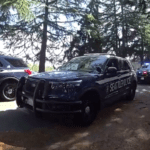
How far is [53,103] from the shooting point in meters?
3.17

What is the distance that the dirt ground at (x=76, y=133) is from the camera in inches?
111

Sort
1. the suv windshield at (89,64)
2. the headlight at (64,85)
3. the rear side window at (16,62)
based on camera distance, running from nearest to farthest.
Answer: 1. the headlight at (64,85)
2. the suv windshield at (89,64)
3. the rear side window at (16,62)

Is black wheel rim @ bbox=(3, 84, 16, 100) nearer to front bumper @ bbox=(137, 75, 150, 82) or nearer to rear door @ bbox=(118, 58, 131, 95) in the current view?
rear door @ bbox=(118, 58, 131, 95)

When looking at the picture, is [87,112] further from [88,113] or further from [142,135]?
[142,135]

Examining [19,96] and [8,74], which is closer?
[19,96]

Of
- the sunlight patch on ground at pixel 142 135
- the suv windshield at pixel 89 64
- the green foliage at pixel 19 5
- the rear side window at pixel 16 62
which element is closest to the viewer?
the sunlight patch on ground at pixel 142 135

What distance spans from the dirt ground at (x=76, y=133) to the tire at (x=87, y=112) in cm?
16

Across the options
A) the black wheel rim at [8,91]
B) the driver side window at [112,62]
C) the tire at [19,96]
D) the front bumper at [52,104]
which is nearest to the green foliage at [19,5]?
the black wheel rim at [8,91]

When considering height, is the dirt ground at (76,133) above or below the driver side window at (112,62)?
below

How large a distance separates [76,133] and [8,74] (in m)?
3.92

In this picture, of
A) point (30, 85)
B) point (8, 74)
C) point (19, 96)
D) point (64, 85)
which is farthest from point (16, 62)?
point (64, 85)

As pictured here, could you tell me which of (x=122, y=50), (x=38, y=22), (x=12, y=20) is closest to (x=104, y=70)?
(x=38, y=22)

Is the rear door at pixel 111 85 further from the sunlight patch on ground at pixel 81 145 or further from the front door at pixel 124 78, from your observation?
the sunlight patch on ground at pixel 81 145

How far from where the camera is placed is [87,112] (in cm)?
360
